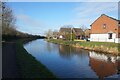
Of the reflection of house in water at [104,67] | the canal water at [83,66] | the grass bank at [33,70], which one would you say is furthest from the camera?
the reflection of house in water at [104,67]

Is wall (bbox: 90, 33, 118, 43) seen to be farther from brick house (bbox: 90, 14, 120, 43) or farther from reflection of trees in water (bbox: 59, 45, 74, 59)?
reflection of trees in water (bbox: 59, 45, 74, 59)

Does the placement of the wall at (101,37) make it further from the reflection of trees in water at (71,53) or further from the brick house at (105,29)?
the reflection of trees in water at (71,53)

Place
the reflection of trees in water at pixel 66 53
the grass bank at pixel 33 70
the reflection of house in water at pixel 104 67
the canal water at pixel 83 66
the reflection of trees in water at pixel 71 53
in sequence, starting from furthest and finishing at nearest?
the reflection of trees in water at pixel 71 53 < the reflection of trees in water at pixel 66 53 < the reflection of house in water at pixel 104 67 < the canal water at pixel 83 66 < the grass bank at pixel 33 70

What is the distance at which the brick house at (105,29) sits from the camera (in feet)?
161

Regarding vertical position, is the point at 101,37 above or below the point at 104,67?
above

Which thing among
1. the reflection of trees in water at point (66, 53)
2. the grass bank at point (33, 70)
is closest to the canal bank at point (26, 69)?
the grass bank at point (33, 70)

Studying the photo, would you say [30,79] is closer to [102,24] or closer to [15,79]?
[15,79]

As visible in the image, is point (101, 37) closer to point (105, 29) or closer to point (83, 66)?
point (105, 29)

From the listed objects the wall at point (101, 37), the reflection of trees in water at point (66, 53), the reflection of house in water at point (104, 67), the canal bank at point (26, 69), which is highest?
the wall at point (101, 37)

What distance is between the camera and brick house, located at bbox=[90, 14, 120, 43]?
49156 millimetres

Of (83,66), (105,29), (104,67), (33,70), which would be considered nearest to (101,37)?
(105,29)

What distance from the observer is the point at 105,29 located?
51.9 meters

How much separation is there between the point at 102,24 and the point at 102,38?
11.4 ft

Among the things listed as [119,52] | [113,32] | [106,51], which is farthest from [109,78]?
[113,32]
